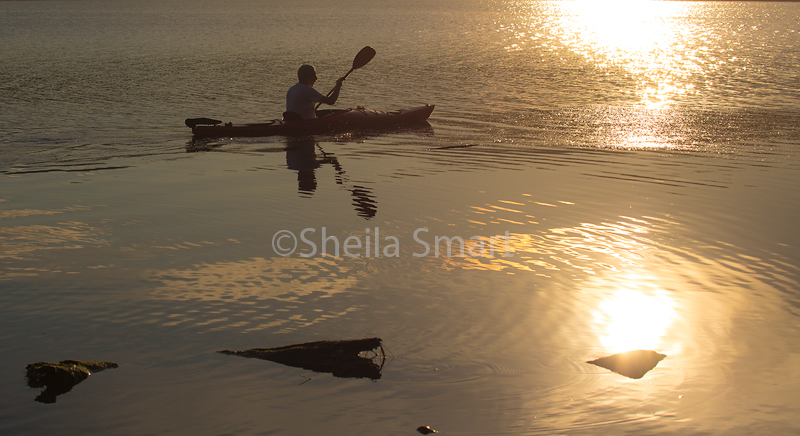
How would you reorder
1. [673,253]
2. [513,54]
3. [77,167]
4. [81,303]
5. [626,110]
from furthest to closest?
[513,54] < [626,110] < [77,167] < [673,253] < [81,303]

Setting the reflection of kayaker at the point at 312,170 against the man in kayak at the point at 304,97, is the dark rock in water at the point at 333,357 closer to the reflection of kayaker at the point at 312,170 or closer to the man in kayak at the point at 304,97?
the reflection of kayaker at the point at 312,170

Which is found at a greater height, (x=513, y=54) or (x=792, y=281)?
(x=513, y=54)

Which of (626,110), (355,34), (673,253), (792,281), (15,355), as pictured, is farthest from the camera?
(355,34)

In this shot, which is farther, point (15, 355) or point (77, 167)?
point (77, 167)

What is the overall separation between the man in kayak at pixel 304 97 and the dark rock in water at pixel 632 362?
873 cm

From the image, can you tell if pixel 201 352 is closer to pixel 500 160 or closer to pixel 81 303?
pixel 81 303

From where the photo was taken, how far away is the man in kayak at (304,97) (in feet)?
39.4

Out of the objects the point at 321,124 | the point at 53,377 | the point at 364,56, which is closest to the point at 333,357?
the point at 53,377

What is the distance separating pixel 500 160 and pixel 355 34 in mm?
32651

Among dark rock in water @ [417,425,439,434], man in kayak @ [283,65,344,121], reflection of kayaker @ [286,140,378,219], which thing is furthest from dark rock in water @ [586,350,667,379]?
man in kayak @ [283,65,344,121]

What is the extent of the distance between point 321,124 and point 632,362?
937 cm

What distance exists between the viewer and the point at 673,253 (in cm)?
620

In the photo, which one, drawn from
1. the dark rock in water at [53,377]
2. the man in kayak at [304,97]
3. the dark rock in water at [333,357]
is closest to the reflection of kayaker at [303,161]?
the man in kayak at [304,97]

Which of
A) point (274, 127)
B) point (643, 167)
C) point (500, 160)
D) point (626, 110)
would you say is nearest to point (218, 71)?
point (274, 127)
